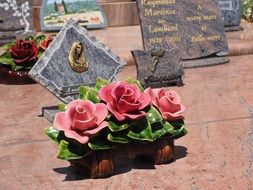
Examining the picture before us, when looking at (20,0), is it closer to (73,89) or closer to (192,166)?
(73,89)

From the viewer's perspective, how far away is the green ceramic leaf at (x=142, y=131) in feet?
10.1

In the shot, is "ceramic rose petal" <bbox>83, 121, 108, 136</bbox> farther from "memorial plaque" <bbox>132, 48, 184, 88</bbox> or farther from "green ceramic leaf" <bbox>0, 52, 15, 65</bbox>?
"green ceramic leaf" <bbox>0, 52, 15, 65</bbox>

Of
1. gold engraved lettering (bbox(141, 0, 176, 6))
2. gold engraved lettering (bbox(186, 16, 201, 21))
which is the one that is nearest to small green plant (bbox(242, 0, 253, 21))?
gold engraved lettering (bbox(186, 16, 201, 21))

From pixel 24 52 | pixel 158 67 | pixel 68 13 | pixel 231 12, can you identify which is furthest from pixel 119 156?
pixel 231 12

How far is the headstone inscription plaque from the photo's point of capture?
19.2ft

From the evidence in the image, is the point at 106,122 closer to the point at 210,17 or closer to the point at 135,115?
the point at 135,115

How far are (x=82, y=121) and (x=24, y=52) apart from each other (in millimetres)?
2617

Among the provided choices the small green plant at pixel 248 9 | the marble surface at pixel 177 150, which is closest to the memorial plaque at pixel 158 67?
the marble surface at pixel 177 150

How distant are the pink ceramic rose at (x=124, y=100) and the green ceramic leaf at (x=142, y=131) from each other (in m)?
0.07

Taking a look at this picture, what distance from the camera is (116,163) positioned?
3322mm

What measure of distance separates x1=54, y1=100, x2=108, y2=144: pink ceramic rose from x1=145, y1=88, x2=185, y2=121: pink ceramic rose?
39 centimetres

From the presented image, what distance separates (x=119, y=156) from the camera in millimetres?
3137

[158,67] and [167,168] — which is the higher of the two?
[167,168]

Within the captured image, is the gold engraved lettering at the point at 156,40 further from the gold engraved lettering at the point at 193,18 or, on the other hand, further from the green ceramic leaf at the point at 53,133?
the green ceramic leaf at the point at 53,133
